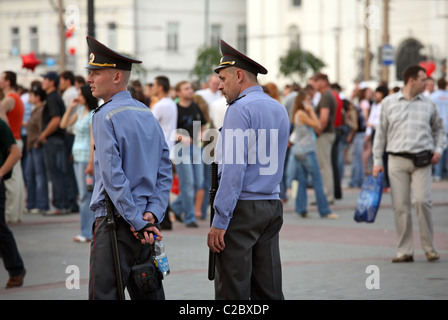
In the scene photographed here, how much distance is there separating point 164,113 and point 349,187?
723cm

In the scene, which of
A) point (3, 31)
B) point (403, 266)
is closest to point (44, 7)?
point (3, 31)

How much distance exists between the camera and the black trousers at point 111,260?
484 centimetres

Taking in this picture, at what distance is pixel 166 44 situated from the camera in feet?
210

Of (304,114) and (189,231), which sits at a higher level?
(304,114)

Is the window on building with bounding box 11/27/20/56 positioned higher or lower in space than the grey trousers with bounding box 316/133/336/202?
higher

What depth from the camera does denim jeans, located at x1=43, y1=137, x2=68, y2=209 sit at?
13.6 m

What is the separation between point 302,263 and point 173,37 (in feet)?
186

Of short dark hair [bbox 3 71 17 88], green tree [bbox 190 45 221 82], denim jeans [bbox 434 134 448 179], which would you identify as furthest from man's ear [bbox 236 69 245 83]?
green tree [bbox 190 45 221 82]

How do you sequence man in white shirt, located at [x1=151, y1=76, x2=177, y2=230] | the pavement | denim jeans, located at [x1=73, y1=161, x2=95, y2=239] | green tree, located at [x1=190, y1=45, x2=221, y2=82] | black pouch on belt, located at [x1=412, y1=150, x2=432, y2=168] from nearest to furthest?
the pavement < black pouch on belt, located at [x1=412, y1=150, x2=432, y2=168] < denim jeans, located at [x1=73, y1=161, x2=95, y2=239] < man in white shirt, located at [x1=151, y1=76, x2=177, y2=230] < green tree, located at [x1=190, y1=45, x2=221, y2=82]

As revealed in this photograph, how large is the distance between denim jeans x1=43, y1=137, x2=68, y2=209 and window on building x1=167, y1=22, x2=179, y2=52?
51.1 meters

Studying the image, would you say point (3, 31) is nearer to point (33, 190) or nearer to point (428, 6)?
point (428, 6)

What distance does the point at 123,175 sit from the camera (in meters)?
4.87

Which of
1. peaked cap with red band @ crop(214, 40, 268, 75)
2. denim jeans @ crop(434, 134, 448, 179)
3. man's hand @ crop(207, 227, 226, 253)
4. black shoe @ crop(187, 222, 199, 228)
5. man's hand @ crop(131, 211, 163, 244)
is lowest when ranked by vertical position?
black shoe @ crop(187, 222, 199, 228)

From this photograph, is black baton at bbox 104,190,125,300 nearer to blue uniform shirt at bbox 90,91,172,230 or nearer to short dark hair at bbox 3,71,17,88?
→ blue uniform shirt at bbox 90,91,172,230
